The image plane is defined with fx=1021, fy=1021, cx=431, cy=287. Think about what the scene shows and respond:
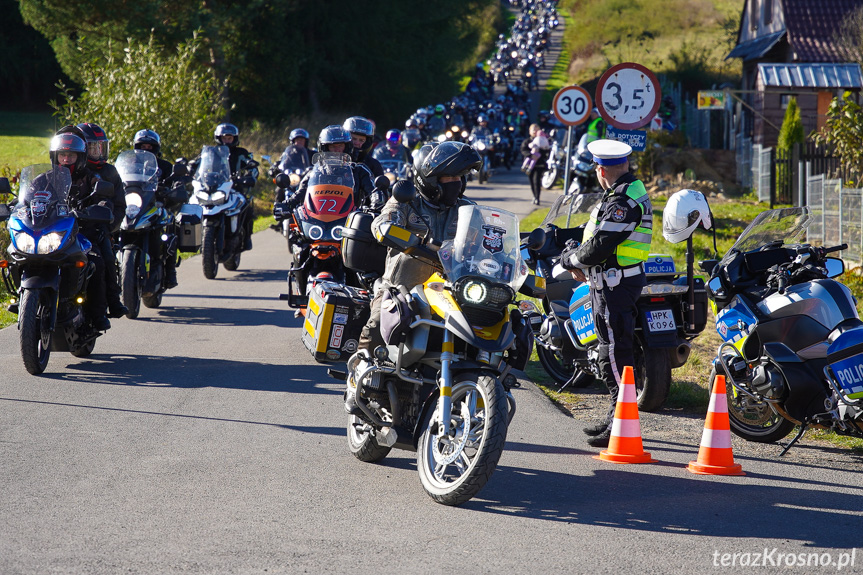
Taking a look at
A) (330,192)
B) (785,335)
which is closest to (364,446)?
(785,335)

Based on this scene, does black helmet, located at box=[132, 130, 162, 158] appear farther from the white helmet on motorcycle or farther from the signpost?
the white helmet on motorcycle

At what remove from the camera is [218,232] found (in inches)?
528

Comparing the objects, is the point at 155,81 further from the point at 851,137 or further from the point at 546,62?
the point at 546,62

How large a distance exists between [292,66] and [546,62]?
178 ft

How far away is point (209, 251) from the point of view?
43.6 feet

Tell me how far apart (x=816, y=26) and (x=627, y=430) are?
33.2 m

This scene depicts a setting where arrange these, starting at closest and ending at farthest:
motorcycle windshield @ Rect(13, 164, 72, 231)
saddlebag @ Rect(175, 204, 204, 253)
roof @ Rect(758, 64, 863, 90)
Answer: motorcycle windshield @ Rect(13, 164, 72, 231) < saddlebag @ Rect(175, 204, 204, 253) < roof @ Rect(758, 64, 863, 90)

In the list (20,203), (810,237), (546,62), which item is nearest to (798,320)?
(20,203)

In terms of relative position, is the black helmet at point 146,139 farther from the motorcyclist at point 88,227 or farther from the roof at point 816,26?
the roof at point 816,26

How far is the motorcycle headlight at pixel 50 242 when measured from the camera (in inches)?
311

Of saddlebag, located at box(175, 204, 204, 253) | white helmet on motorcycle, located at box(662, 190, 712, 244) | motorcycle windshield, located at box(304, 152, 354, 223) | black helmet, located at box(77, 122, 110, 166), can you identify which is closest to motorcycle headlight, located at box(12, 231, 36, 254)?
black helmet, located at box(77, 122, 110, 166)

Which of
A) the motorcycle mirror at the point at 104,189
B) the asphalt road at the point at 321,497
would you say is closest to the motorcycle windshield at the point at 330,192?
the motorcycle mirror at the point at 104,189

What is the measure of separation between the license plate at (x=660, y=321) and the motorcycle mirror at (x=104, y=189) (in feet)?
15.2

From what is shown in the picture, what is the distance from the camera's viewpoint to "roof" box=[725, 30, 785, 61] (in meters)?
35.8
